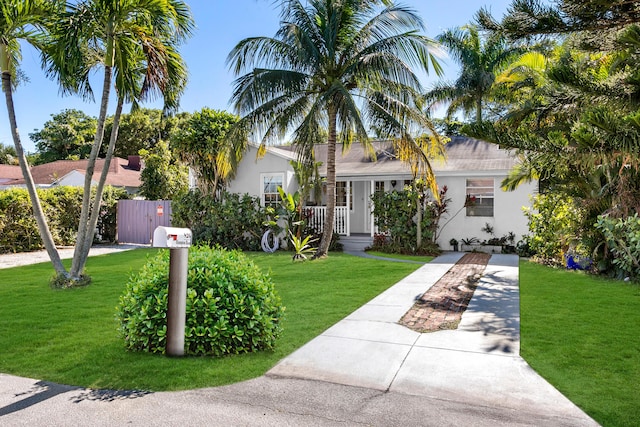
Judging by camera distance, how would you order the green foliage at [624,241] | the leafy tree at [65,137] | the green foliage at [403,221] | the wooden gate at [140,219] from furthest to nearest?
the leafy tree at [65,137] → the wooden gate at [140,219] → the green foliage at [403,221] → the green foliage at [624,241]

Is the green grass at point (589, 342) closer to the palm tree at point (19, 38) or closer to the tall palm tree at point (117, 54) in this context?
the tall palm tree at point (117, 54)

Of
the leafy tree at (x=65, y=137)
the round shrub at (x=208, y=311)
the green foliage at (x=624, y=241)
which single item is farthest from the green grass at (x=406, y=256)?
the leafy tree at (x=65, y=137)

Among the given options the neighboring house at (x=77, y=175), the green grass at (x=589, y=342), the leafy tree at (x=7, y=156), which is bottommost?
the green grass at (x=589, y=342)

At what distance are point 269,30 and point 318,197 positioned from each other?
611 centimetres

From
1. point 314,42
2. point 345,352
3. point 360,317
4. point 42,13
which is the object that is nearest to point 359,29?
point 314,42

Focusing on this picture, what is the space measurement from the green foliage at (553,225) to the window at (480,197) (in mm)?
2218

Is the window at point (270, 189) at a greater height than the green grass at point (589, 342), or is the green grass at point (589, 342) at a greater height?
the window at point (270, 189)

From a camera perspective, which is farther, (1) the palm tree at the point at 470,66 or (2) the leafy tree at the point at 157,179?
(1) the palm tree at the point at 470,66

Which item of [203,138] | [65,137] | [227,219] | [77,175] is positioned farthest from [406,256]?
[65,137]

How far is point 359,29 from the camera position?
1280 cm

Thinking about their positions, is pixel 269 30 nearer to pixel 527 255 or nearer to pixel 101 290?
pixel 101 290

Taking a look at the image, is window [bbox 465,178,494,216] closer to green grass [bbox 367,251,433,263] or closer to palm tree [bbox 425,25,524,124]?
green grass [bbox 367,251,433,263]

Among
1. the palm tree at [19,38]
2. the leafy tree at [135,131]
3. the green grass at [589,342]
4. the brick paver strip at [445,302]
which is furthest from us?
the leafy tree at [135,131]

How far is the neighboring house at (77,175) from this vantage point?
26.8m
